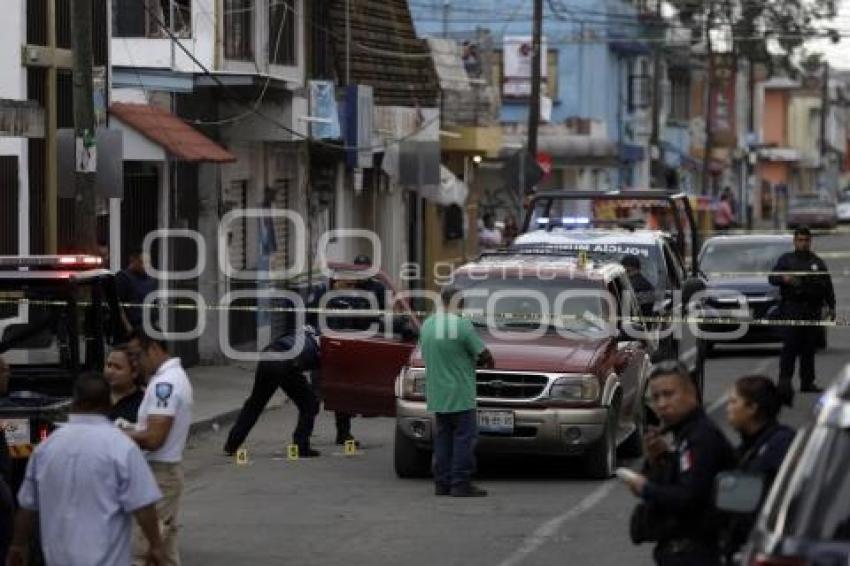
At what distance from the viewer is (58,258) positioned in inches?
505

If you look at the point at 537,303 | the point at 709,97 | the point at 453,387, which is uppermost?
the point at 709,97

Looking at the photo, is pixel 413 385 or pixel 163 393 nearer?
pixel 163 393

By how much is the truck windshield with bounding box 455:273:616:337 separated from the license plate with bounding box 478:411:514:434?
117cm

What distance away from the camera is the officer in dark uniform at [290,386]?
18.6 metres

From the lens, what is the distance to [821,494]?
6484 mm

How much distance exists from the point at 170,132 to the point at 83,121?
5978mm

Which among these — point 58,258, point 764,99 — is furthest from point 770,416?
point 764,99

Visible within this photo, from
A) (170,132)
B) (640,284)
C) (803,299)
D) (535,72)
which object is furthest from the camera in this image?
(535,72)

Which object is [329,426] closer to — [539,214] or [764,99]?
[539,214]

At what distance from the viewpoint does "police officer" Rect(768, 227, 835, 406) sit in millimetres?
22578

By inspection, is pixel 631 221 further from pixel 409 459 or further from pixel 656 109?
pixel 656 109

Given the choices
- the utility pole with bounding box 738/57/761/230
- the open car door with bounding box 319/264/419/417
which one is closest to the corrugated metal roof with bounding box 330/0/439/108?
the open car door with bounding box 319/264/419/417

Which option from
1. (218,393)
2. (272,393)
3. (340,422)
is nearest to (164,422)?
(272,393)

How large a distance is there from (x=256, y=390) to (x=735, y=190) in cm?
7751
